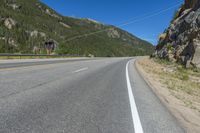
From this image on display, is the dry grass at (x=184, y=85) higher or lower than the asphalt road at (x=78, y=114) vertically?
lower

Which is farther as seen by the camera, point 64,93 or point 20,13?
point 20,13

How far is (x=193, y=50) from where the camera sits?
23.8 m

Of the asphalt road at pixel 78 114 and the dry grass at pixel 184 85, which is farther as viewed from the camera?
the dry grass at pixel 184 85

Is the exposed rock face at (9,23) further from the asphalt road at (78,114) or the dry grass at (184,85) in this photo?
the asphalt road at (78,114)

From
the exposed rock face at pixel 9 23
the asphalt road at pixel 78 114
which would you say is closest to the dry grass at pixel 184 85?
the asphalt road at pixel 78 114

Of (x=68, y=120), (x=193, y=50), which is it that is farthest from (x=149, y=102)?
(x=193, y=50)

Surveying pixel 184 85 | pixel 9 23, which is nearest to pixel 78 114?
pixel 184 85

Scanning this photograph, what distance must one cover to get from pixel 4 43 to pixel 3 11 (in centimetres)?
4352

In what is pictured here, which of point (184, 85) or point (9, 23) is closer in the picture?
point (184, 85)

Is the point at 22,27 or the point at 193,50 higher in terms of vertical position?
the point at 22,27

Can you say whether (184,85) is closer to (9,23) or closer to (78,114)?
A: (78,114)

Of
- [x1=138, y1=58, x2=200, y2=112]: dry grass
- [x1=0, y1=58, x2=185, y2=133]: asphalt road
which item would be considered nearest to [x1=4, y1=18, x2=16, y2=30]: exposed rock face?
[x1=138, y1=58, x2=200, y2=112]: dry grass

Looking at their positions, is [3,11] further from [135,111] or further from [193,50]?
[135,111]

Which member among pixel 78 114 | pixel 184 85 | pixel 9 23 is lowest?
pixel 184 85
